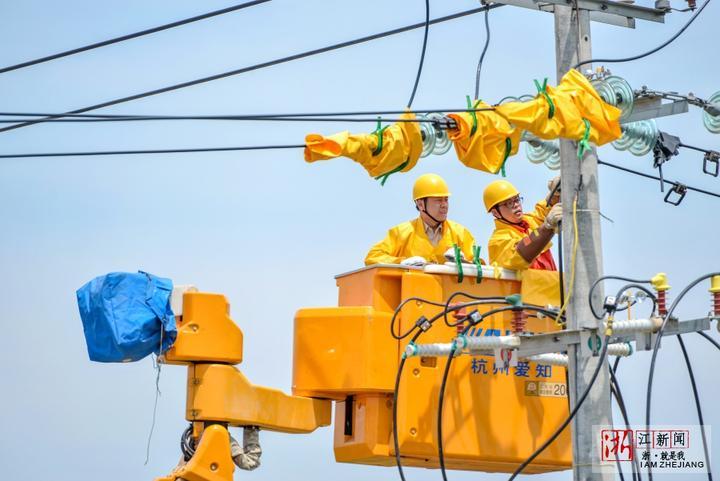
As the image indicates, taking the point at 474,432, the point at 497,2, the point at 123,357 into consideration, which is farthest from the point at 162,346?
the point at 497,2

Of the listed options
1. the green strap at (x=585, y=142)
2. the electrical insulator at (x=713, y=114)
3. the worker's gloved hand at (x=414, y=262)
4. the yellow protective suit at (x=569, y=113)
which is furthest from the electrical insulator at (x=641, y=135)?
the worker's gloved hand at (x=414, y=262)

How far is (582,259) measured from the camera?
597 inches

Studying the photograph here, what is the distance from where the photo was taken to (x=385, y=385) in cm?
1577

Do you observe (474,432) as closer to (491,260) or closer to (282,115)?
(491,260)

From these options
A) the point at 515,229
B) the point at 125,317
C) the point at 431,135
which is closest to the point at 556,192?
the point at 515,229

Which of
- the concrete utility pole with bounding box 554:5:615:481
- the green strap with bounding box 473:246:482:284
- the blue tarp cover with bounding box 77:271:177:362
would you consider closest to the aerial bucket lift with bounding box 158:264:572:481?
the green strap with bounding box 473:246:482:284

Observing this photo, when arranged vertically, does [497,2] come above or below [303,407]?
above

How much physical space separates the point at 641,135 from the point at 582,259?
2575 mm

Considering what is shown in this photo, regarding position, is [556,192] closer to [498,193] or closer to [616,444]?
[498,193]

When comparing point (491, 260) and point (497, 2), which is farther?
point (491, 260)

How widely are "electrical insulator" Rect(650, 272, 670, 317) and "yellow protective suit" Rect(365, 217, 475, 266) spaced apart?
283cm

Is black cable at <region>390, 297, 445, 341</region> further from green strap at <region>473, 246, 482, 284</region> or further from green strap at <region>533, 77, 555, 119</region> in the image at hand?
green strap at <region>533, 77, 555, 119</region>

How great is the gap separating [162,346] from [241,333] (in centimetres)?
78

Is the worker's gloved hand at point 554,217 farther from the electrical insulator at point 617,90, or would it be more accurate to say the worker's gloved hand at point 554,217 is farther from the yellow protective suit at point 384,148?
the yellow protective suit at point 384,148
